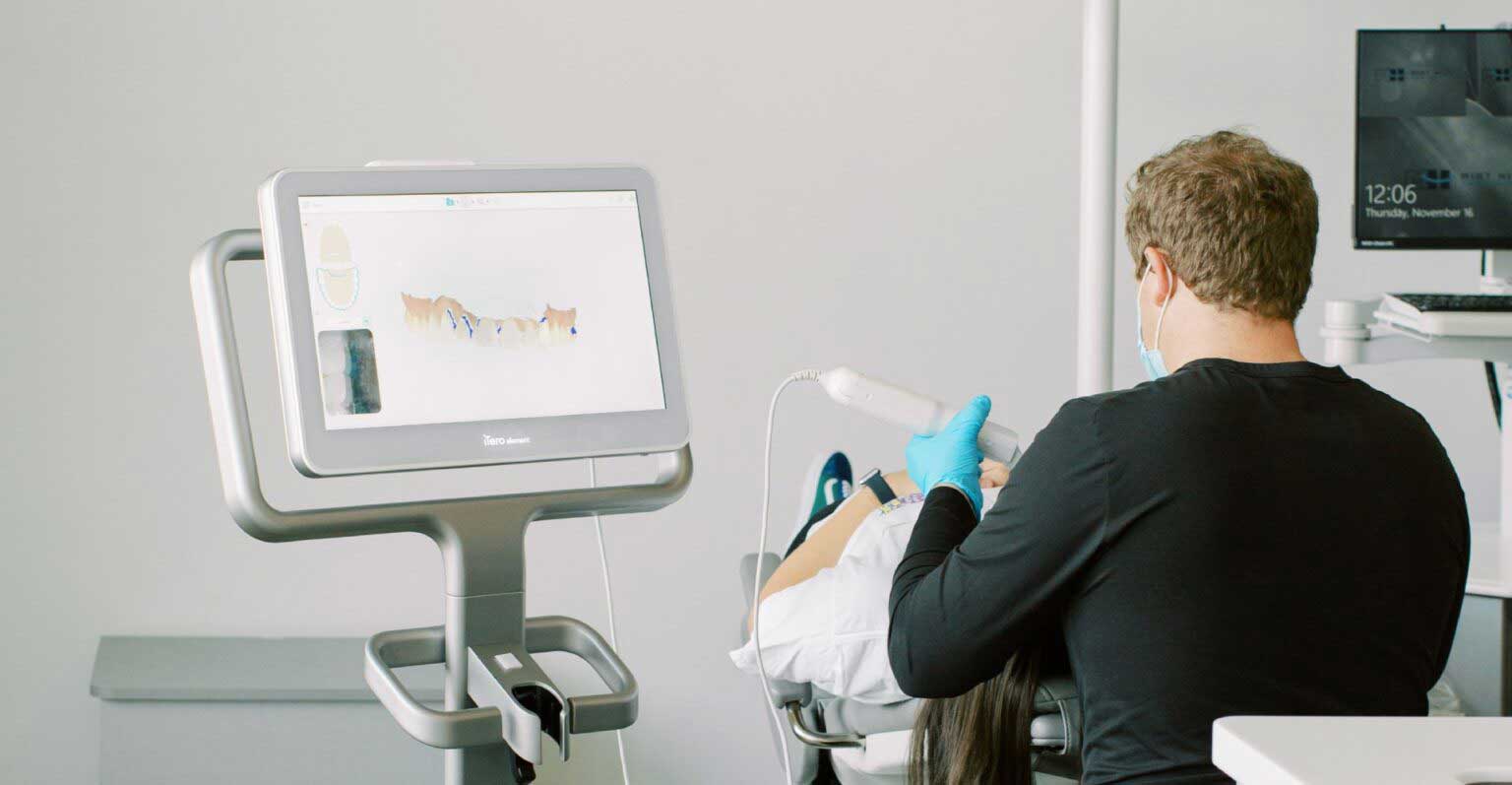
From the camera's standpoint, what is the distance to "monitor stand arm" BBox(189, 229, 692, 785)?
1138 mm

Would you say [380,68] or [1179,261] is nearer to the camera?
[1179,261]

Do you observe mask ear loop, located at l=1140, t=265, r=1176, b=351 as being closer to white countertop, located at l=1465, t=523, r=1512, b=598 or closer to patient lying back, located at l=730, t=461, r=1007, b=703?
patient lying back, located at l=730, t=461, r=1007, b=703

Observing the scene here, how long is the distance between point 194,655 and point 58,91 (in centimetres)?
109

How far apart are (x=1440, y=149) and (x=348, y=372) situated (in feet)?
6.47

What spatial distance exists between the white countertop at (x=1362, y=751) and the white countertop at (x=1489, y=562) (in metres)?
1.32

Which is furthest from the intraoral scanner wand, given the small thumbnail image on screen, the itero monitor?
the small thumbnail image on screen

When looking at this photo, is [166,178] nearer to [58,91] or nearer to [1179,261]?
[58,91]

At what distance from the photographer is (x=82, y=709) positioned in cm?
265

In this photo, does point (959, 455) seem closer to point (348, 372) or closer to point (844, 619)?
point (844, 619)

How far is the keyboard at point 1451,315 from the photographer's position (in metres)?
2.18

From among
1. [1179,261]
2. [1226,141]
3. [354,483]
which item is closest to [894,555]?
[1179,261]

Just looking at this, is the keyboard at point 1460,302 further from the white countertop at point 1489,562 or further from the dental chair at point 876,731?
the dental chair at point 876,731

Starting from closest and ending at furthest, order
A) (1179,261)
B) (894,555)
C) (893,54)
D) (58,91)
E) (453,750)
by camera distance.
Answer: (453,750) → (1179,261) → (894,555) → (58,91) → (893,54)

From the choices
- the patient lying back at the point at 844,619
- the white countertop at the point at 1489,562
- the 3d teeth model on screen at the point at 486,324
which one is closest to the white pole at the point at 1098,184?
the white countertop at the point at 1489,562
